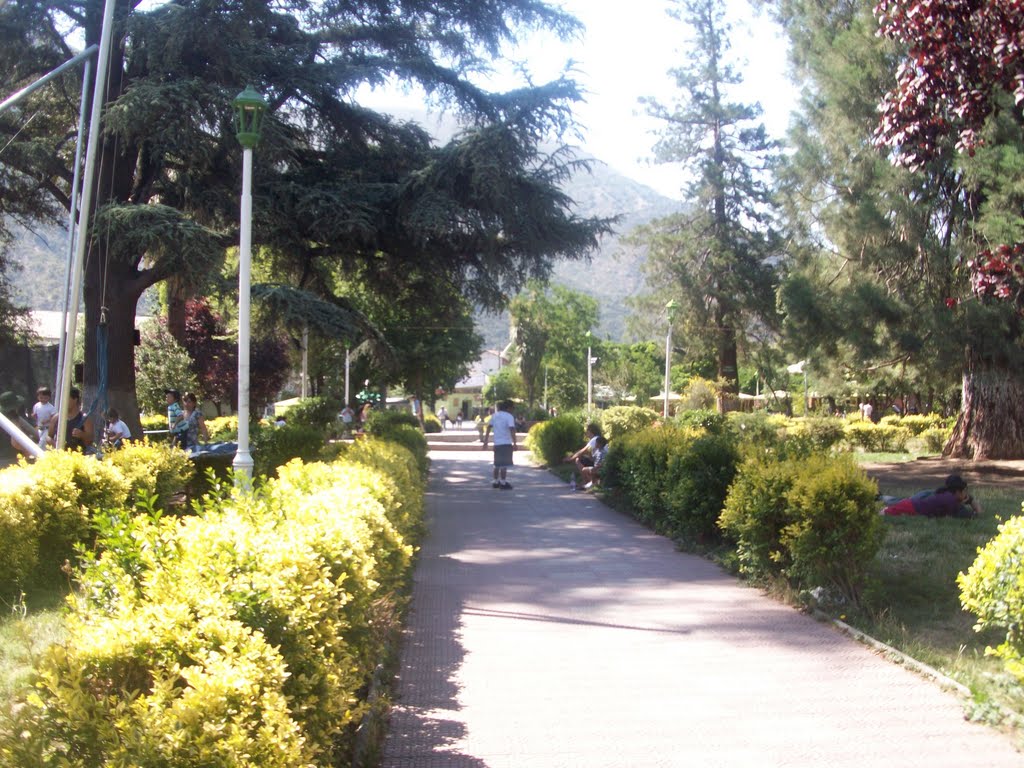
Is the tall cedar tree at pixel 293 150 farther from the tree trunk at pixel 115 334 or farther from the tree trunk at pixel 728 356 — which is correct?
the tree trunk at pixel 728 356

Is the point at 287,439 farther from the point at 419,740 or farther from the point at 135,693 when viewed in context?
the point at 135,693

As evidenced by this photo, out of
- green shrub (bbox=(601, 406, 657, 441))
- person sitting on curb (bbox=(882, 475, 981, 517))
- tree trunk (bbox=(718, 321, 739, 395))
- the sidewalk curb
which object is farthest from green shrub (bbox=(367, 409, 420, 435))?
tree trunk (bbox=(718, 321, 739, 395))

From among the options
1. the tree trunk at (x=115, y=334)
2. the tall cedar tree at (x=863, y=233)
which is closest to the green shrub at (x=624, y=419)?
the tall cedar tree at (x=863, y=233)

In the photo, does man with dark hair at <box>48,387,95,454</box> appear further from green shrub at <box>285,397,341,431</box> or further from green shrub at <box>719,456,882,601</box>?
green shrub at <box>719,456,882,601</box>

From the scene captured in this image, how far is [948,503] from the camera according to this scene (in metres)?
11.9

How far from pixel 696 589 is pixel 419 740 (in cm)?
427

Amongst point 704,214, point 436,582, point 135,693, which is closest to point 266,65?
point 436,582

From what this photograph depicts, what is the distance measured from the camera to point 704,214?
41.9m

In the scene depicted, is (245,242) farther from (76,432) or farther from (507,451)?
(507,451)

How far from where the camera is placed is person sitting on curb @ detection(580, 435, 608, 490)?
1672 centimetres

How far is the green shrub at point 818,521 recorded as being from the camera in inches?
285

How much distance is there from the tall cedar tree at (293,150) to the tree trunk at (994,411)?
29.3ft

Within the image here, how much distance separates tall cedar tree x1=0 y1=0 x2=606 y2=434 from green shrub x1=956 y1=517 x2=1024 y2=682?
13310mm

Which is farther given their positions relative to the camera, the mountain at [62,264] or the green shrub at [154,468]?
the mountain at [62,264]
